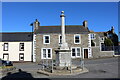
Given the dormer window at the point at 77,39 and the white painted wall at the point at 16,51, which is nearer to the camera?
the dormer window at the point at 77,39

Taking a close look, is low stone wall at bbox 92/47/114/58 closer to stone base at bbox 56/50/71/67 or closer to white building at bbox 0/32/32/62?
white building at bbox 0/32/32/62

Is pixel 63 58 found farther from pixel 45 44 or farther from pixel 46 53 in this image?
pixel 45 44

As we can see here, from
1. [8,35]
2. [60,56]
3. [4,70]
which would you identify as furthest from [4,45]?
[60,56]

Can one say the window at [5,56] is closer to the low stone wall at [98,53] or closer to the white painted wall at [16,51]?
the white painted wall at [16,51]

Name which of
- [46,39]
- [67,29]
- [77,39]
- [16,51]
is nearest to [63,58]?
[46,39]

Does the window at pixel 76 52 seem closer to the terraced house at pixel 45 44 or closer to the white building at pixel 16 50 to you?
the terraced house at pixel 45 44

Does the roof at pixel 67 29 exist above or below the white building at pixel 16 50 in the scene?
above

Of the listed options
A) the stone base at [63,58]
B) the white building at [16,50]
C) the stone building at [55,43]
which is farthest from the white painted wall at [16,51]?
the stone base at [63,58]

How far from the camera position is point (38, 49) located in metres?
28.8

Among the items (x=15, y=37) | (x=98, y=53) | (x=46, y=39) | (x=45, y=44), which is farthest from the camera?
(x=15, y=37)

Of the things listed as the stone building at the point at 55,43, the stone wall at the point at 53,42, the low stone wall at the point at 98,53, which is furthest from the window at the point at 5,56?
the low stone wall at the point at 98,53

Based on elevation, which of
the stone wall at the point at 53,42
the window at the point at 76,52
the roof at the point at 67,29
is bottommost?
the window at the point at 76,52

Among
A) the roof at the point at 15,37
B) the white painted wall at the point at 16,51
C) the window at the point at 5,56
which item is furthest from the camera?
the roof at the point at 15,37

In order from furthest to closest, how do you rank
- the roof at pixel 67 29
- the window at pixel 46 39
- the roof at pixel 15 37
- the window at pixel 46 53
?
1. the roof at pixel 15 37
2. the roof at pixel 67 29
3. the window at pixel 46 39
4. the window at pixel 46 53
